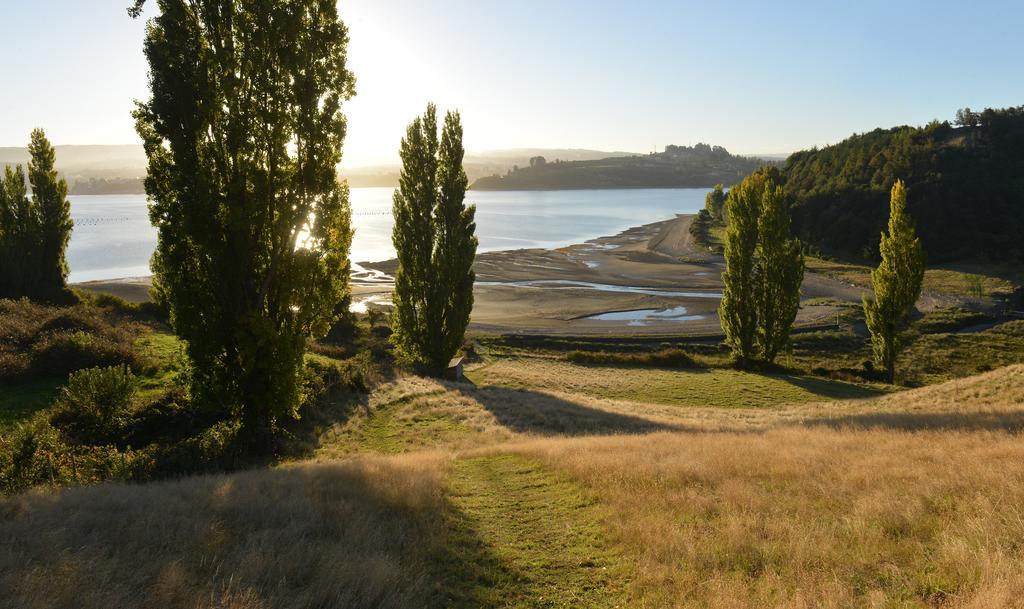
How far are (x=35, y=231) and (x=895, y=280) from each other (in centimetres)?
6406

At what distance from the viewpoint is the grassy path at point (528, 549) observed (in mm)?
7145

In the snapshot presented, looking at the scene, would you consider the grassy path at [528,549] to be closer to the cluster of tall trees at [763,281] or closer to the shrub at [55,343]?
the shrub at [55,343]

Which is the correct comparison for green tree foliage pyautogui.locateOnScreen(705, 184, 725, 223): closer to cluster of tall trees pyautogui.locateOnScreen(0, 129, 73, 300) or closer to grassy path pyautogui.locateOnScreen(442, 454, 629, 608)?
cluster of tall trees pyautogui.locateOnScreen(0, 129, 73, 300)

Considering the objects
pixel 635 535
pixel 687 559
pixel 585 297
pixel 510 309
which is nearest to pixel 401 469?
pixel 635 535

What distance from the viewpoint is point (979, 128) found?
127 meters

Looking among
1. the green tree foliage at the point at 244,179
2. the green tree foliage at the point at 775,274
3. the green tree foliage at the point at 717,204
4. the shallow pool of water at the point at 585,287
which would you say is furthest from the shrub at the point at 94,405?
the green tree foliage at the point at 717,204

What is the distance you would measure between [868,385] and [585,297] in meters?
35.7

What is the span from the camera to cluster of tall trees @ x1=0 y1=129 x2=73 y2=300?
40031 millimetres

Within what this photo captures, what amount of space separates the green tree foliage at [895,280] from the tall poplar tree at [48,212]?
61.1 m

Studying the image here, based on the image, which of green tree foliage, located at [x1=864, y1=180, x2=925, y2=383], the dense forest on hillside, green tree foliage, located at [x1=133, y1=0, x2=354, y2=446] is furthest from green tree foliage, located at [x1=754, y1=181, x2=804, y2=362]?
the dense forest on hillside

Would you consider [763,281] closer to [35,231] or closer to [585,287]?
[585,287]

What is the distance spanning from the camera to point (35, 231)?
136 feet

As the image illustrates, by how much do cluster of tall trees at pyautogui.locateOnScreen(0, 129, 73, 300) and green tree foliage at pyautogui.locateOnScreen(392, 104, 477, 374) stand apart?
95.0 ft

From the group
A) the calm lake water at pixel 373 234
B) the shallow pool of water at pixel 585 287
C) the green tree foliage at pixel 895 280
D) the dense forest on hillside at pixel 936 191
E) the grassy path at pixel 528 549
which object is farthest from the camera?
the dense forest on hillside at pixel 936 191
